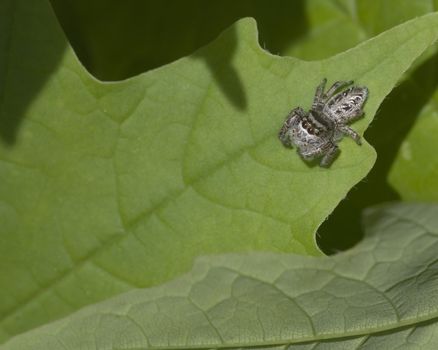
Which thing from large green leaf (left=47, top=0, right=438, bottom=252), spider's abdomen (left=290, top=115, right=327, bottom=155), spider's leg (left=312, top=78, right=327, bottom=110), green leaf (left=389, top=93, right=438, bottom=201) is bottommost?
green leaf (left=389, top=93, right=438, bottom=201)

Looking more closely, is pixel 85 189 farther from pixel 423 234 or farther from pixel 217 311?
pixel 423 234

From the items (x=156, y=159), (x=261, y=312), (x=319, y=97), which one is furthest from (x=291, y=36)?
(x=261, y=312)

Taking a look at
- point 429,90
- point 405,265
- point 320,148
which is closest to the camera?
point 320,148

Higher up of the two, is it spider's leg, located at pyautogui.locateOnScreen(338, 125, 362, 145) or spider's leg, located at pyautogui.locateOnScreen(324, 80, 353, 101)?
spider's leg, located at pyautogui.locateOnScreen(324, 80, 353, 101)

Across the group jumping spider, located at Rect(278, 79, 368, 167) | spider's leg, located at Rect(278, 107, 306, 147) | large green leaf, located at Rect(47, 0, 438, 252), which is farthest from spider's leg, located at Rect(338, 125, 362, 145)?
large green leaf, located at Rect(47, 0, 438, 252)

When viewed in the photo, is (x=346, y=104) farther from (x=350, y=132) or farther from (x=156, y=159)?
(x=156, y=159)

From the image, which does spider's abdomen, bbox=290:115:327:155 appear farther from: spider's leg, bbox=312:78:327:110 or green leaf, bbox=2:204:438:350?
green leaf, bbox=2:204:438:350

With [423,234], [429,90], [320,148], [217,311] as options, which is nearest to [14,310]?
[217,311]
